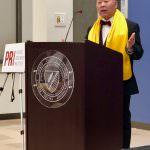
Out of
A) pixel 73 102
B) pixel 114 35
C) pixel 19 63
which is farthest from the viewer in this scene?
pixel 19 63

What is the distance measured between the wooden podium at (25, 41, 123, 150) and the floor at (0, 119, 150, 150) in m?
2.33

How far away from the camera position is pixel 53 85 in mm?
2580

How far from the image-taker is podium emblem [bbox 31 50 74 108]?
99.4 inches

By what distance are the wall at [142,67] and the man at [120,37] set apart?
2820 millimetres

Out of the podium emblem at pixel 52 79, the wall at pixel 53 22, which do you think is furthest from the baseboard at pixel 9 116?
the podium emblem at pixel 52 79

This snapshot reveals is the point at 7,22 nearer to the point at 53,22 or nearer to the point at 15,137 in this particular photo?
the point at 53,22

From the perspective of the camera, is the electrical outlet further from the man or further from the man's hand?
the man's hand

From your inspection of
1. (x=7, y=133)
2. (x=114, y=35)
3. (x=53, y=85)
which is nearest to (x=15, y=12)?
(x=7, y=133)

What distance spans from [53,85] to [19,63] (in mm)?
1775

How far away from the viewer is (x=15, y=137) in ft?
18.6

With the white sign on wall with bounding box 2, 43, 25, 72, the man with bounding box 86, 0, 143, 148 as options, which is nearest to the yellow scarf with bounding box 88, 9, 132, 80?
the man with bounding box 86, 0, 143, 148

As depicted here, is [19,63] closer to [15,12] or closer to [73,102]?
[73,102]

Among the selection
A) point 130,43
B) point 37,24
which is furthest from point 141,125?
point 130,43

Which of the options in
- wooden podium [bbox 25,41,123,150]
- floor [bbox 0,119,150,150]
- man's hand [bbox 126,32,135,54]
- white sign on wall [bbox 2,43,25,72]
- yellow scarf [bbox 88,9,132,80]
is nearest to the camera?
wooden podium [bbox 25,41,123,150]
